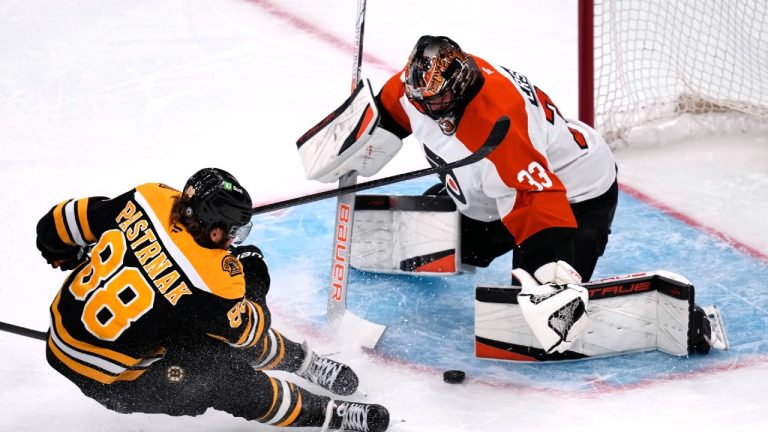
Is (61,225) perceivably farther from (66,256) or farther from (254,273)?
(254,273)

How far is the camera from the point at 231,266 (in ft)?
8.98

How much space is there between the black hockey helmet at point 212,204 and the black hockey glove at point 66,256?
42 centimetres

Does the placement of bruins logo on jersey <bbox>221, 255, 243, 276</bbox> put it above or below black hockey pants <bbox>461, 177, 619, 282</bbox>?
above

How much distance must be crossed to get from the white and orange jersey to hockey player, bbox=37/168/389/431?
75cm

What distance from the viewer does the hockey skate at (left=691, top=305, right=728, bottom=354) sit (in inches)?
131

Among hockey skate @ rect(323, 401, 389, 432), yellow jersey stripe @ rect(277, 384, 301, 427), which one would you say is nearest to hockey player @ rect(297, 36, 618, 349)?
hockey skate @ rect(323, 401, 389, 432)

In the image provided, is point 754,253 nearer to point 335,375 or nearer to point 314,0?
point 335,375

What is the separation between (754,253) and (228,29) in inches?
121

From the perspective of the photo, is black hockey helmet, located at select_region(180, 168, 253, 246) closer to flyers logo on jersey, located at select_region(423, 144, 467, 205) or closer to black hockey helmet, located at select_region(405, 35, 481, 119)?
black hockey helmet, located at select_region(405, 35, 481, 119)

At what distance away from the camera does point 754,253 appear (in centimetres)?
403

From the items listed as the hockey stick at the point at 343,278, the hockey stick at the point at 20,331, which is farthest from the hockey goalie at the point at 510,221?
the hockey stick at the point at 20,331

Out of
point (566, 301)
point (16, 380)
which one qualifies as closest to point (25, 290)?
point (16, 380)

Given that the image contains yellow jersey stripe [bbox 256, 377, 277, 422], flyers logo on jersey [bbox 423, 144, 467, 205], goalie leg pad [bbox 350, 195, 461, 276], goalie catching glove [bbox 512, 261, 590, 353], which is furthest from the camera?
goalie leg pad [bbox 350, 195, 461, 276]

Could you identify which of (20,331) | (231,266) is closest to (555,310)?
(231,266)
